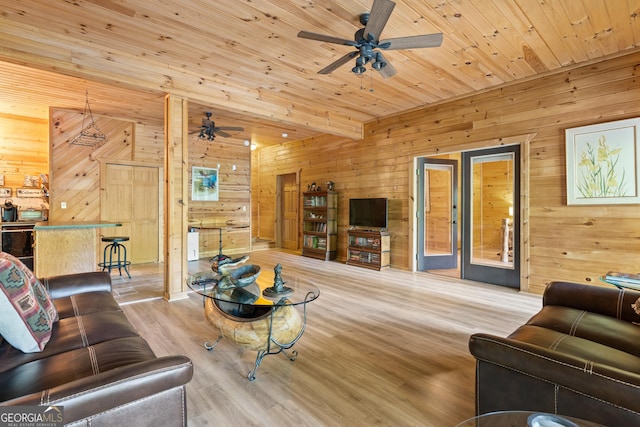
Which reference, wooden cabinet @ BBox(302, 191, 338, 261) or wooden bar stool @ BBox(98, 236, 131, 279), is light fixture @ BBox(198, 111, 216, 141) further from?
wooden cabinet @ BBox(302, 191, 338, 261)

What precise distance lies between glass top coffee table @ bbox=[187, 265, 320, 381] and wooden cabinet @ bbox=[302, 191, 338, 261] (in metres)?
4.31

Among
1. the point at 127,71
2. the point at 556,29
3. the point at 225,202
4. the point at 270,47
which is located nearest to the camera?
the point at 556,29

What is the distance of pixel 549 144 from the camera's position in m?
4.22

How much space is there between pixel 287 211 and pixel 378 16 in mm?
6795

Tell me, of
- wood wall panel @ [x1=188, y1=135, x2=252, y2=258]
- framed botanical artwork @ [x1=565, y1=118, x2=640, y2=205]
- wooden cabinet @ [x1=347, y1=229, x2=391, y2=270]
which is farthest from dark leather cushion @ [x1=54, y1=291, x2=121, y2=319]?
framed botanical artwork @ [x1=565, y1=118, x2=640, y2=205]

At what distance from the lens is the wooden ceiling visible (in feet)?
9.36

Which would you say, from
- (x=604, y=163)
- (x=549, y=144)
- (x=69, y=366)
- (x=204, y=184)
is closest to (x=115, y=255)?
(x=204, y=184)

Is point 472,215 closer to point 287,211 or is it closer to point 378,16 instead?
point 378,16

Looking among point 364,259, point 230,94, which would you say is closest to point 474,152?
point 364,259

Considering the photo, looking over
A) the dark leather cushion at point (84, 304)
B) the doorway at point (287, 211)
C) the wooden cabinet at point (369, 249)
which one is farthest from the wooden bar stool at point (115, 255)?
the wooden cabinet at point (369, 249)

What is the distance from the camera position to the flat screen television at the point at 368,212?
6.17 meters

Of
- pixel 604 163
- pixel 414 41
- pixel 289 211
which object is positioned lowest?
pixel 289 211

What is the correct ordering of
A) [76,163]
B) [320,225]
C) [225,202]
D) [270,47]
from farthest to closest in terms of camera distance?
[225,202]
[320,225]
[76,163]
[270,47]

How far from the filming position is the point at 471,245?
5.17 meters
